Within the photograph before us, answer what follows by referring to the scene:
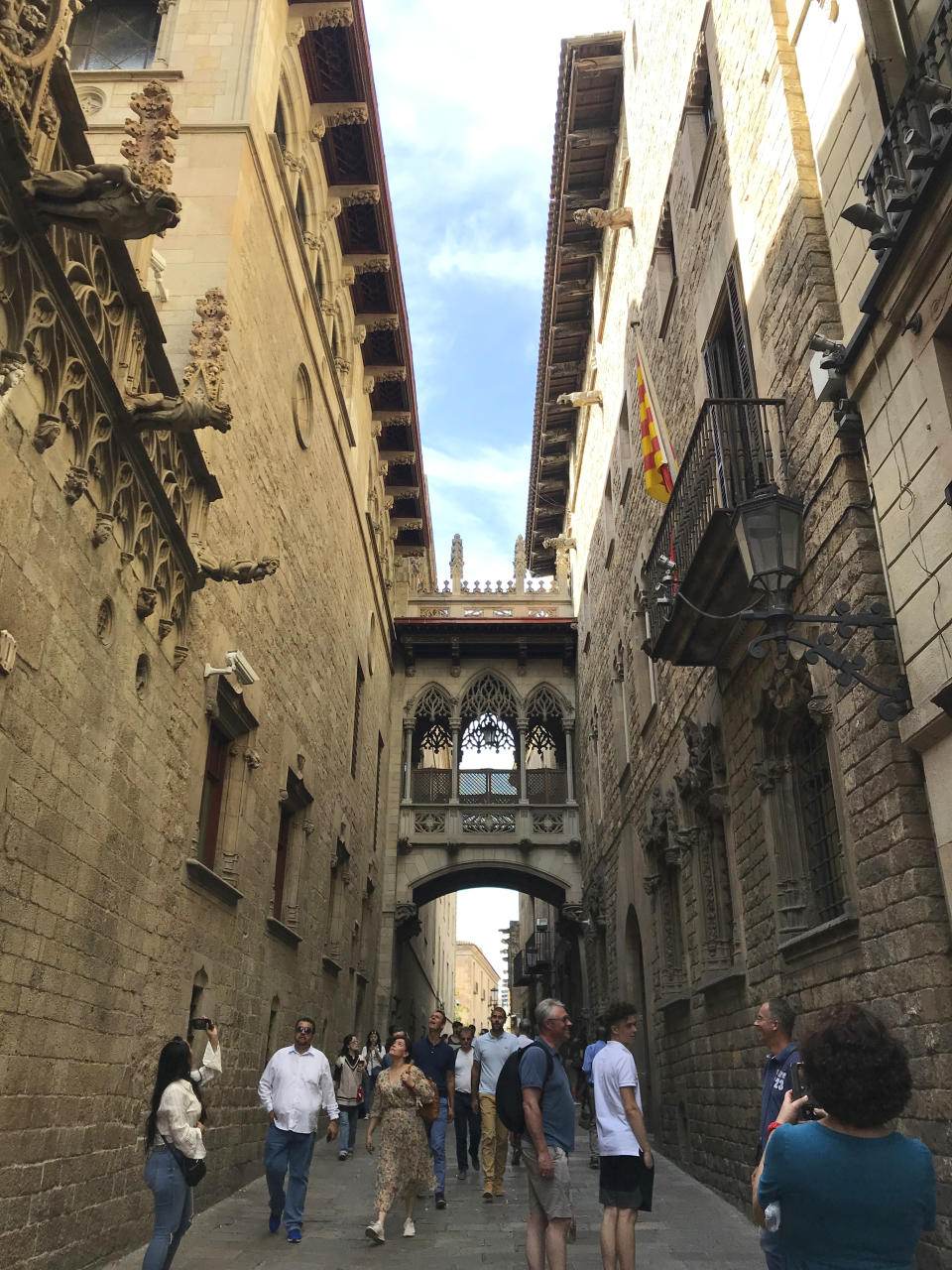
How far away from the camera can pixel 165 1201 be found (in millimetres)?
5223

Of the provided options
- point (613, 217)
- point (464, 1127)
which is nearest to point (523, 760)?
point (613, 217)

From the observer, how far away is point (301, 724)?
13.5 m

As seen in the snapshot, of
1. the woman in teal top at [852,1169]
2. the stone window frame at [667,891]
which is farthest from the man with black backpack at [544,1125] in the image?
the stone window frame at [667,891]

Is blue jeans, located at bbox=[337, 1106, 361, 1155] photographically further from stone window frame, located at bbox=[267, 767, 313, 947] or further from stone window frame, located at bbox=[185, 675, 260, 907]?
stone window frame, located at bbox=[185, 675, 260, 907]

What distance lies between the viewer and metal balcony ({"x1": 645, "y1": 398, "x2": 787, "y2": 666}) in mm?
7609

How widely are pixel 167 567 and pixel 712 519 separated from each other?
4.15 metres

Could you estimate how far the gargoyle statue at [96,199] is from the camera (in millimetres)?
5066

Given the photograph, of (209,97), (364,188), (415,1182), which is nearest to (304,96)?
(364,188)

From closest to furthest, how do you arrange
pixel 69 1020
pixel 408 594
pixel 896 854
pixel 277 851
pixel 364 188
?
Result: pixel 896 854 < pixel 69 1020 < pixel 277 851 < pixel 364 188 < pixel 408 594

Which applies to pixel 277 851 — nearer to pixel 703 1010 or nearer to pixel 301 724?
pixel 301 724

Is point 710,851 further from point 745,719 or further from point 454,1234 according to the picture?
point 454,1234

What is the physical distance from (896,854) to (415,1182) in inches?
182

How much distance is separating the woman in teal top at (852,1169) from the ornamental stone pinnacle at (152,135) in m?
7.17

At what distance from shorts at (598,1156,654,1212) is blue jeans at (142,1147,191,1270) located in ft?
7.21
